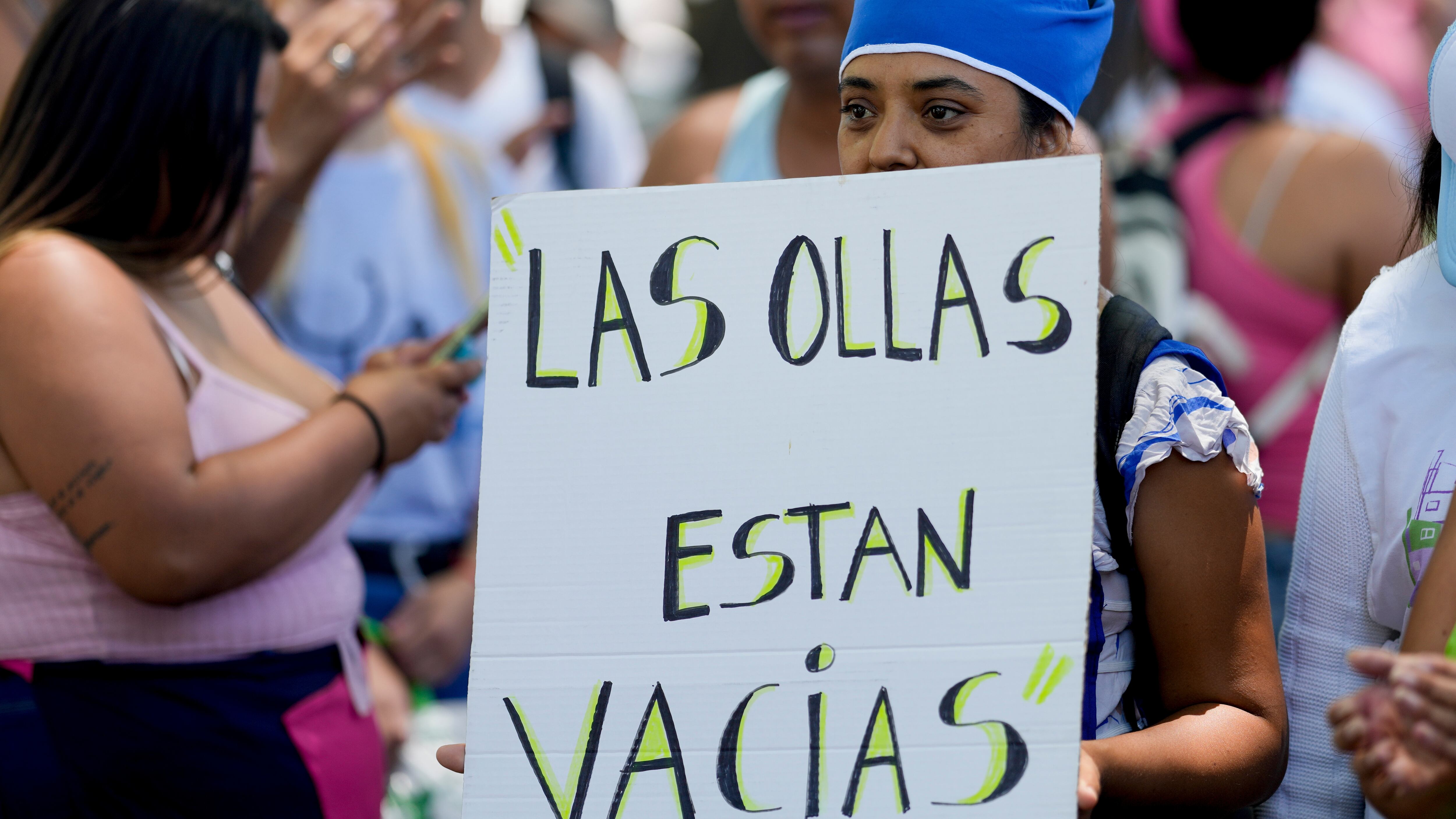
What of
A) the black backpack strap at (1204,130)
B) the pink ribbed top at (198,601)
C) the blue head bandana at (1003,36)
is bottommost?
the pink ribbed top at (198,601)

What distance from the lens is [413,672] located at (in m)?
3.33

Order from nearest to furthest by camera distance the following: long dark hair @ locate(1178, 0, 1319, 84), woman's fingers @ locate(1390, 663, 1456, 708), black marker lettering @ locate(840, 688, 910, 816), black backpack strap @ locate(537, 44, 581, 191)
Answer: woman's fingers @ locate(1390, 663, 1456, 708) < black marker lettering @ locate(840, 688, 910, 816) < long dark hair @ locate(1178, 0, 1319, 84) < black backpack strap @ locate(537, 44, 581, 191)

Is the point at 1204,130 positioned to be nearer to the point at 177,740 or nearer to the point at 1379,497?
the point at 1379,497

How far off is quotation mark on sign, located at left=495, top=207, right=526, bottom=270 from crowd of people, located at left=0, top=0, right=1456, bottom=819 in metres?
0.43

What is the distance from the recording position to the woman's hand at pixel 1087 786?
1.24 metres

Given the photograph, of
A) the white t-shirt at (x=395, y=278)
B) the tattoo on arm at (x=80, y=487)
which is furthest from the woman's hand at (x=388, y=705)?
the tattoo on arm at (x=80, y=487)

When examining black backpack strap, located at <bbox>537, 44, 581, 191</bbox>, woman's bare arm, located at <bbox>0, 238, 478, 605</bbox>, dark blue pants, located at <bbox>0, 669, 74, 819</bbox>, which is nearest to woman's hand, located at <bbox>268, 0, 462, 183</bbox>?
woman's bare arm, located at <bbox>0, 238, 478, 605</bbox>

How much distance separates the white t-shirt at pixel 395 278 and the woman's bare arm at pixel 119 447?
1.47m

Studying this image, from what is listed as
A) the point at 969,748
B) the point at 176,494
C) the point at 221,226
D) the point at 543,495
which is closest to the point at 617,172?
the point at 221,226

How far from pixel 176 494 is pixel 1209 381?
1.34m

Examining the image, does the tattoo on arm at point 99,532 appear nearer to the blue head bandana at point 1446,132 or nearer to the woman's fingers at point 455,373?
the woman's fingers at point 455,373

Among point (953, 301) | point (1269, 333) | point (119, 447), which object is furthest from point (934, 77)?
point (1269, 333)

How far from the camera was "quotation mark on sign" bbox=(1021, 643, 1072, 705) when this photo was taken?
4.07 ft

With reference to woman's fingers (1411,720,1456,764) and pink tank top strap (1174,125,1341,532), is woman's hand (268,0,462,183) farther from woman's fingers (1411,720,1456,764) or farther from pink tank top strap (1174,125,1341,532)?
woman's fingers (1411,720,1456,764)
